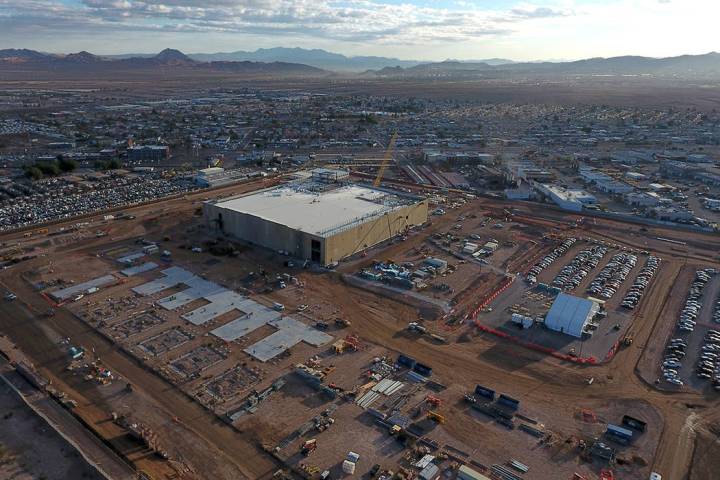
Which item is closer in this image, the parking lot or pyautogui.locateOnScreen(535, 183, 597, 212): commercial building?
the parking lot

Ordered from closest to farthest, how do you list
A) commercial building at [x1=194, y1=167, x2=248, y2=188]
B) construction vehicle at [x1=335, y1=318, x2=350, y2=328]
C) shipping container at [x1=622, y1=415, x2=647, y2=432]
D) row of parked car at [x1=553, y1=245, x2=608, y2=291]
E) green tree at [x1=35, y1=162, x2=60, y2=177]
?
shipping container at [x1=622, y1=415, x2=647, y2=432] < construction vehicle at [x1=335, y1=318, x2=350, y2=328] < row of parked car at [x1=553, y1=245, x2=608, y2=291] < commercial building at [x1=194, y1=167, x2=248, y2=188] < green tree at [x1=35, y1=162, x2=60, y2=177]

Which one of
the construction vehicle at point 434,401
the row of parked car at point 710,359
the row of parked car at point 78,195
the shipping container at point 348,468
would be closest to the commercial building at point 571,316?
the row of parked car at point 710,359

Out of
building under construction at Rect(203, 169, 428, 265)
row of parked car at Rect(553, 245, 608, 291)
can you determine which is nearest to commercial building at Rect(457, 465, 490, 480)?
row of parked car at Rect(553, 245, 608, 291)

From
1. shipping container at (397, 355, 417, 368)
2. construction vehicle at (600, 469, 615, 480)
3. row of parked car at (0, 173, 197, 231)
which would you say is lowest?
construction vehicle at (600, 469, 615, 480)

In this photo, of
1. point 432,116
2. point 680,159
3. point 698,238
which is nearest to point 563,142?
point 680,159

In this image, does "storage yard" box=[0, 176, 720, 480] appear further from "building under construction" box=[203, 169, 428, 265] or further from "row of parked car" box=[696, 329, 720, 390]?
"building under construction" box=[203, 169, 428, 265]

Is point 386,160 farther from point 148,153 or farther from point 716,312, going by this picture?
point 716,312
